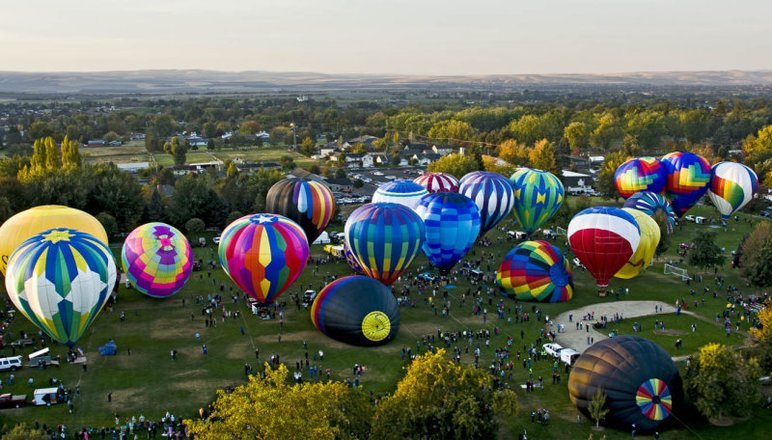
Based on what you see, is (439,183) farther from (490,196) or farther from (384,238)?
(384,238)

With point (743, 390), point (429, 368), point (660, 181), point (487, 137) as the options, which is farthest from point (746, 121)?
point (429, 368)

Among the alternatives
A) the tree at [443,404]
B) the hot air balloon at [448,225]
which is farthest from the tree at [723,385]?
the hot air balloon at [448,225]

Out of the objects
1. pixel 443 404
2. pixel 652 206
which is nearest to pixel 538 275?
pixel 652 206

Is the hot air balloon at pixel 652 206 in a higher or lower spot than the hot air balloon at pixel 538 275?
higher

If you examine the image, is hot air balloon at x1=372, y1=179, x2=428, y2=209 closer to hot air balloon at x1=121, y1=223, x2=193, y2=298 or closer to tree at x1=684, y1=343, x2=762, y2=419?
hot air balloon at x1=121, y1=223, x2=193, y2=298

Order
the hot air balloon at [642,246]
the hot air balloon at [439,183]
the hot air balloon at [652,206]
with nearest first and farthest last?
the hot air balloon at [642,246] < the hot air balloon at [652,206] < the hot air balloon at [439,183]

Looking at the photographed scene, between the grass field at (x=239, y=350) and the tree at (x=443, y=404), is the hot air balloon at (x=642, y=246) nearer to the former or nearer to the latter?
the grass field at (x=239, y=350)

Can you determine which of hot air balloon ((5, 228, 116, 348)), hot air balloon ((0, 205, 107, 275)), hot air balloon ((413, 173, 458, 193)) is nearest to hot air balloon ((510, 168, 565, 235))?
hot air balloon ((413, 173, 458, 193))
